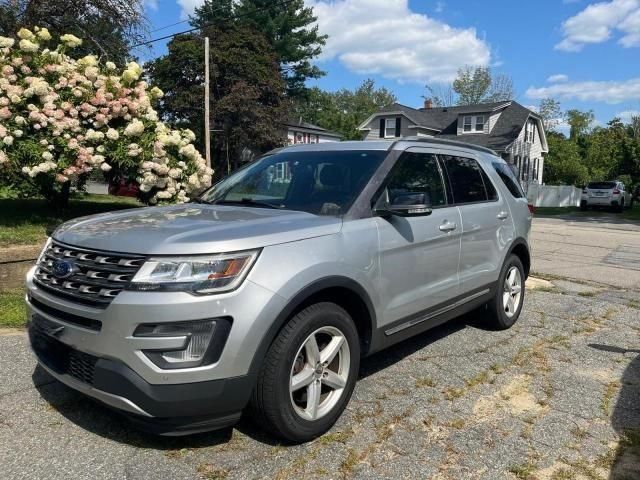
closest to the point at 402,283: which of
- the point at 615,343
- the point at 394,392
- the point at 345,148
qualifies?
the point at 394,392

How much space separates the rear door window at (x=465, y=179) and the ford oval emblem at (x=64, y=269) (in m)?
3.05

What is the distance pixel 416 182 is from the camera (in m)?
4.23

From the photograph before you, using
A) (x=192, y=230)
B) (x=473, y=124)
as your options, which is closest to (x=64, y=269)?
(x=192, y=230)

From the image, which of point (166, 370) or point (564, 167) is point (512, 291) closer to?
point (166, 370)

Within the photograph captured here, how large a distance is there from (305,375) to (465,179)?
264 cm

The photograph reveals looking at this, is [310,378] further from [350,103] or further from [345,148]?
[350,103]

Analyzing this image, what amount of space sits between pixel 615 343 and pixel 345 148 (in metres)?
3.45

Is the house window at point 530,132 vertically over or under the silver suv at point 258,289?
over

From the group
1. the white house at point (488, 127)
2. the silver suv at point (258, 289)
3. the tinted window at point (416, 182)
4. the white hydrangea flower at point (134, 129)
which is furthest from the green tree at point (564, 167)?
the silver suv at point (258, 289)

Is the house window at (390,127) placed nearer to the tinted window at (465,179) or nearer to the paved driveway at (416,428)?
the tinted window at (465,179)

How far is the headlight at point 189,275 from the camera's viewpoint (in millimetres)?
2691

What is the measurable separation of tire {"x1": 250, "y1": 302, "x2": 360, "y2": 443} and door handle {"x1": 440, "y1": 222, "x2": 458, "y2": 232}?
129 cm

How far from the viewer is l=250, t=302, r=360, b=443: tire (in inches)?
116

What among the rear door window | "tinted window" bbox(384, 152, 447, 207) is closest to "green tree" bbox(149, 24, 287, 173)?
the rear door window
